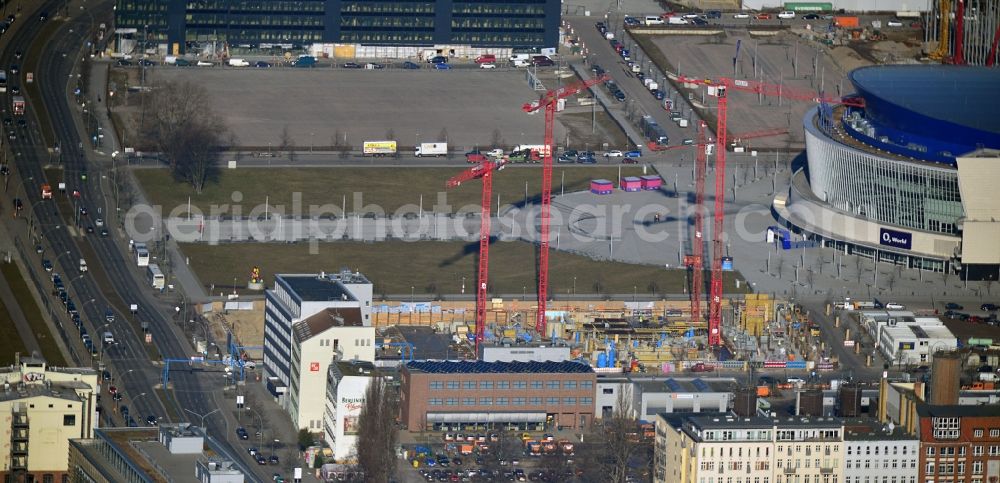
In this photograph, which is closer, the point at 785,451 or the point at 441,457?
the point at 785,451

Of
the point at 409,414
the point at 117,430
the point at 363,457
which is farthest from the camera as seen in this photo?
Answer: the point at 409,414

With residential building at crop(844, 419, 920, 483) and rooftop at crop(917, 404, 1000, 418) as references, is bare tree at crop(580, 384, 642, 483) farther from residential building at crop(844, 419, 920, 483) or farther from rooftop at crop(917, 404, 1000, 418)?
rooftop at crop(917, 404, 1000, 418)

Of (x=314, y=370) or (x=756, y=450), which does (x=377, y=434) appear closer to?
(x=314, y=370)

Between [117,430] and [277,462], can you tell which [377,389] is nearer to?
[277,462]

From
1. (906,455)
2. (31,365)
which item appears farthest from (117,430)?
(906,455)

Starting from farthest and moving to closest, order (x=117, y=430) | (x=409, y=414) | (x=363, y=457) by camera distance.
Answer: (x=409, y=414) < (x=363, y=457) < (x=117, y=430)

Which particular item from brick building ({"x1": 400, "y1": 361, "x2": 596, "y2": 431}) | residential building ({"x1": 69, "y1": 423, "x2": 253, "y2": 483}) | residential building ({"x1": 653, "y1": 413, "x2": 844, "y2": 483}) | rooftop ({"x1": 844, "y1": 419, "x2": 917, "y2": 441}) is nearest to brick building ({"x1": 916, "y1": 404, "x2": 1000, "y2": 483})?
rooftop ({"x1": 844, "y1": 419, "x2": 917, "y2": 441})
